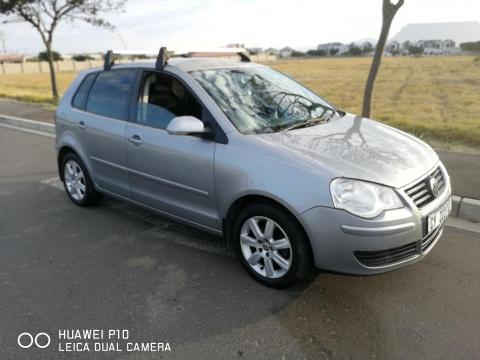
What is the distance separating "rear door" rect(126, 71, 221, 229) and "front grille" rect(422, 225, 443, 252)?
149cm

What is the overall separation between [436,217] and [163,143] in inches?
84.9

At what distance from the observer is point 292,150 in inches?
114

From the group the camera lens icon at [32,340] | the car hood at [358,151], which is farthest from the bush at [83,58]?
the camera lens icon at [32,340]

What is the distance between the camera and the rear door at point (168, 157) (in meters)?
3.31

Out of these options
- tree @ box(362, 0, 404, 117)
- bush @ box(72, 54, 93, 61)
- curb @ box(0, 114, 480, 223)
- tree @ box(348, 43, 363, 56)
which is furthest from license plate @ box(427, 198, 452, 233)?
tree @ box(348, 43, 363, 56)

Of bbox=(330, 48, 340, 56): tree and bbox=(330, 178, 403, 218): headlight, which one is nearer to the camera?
bbox=(330, 178, 403, 218): headlight

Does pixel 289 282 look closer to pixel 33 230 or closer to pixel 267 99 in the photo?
pixel 267 99

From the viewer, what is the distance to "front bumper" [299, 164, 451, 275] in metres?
2.60

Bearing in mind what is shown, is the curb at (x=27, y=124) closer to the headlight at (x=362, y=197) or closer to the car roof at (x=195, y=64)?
the car roof at (x=195, y=64)

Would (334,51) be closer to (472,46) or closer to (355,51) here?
(355,51)

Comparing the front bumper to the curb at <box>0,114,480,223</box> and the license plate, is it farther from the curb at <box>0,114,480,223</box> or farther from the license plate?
the curb at <box>0,114,480,223</box>

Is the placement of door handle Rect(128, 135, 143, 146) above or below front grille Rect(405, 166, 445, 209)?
above

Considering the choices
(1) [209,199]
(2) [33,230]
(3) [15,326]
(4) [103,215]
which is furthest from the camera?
(4) [103,215]

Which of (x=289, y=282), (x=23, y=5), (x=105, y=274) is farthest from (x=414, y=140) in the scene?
(x=23, y=5)
